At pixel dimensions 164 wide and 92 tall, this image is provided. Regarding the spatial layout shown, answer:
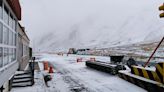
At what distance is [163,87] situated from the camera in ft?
25.6

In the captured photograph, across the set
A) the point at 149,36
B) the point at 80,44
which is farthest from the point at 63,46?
the point at 149,36

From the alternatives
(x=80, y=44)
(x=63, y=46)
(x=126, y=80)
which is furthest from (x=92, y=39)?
(x=126, y=80)

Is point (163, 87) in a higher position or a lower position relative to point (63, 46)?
lower

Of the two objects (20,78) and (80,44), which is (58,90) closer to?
(20,78)

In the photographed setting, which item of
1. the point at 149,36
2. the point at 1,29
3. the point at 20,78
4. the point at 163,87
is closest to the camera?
the point at 1,29

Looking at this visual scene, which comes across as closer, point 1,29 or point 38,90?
point 1,29

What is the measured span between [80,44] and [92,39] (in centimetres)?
1327

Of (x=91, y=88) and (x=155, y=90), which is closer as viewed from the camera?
(x=155, y=90)

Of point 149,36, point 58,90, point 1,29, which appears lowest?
point 58,90

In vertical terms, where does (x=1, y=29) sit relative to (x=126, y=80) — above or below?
above

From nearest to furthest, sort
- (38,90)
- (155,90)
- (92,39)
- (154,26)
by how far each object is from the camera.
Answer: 1. (155,90)
2. (38,90)
3. (154,26)
4. (92,39)

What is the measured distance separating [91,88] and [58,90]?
147 cm

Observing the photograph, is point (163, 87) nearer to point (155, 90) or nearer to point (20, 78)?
point (155, 90)

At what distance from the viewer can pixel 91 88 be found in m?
10.1
